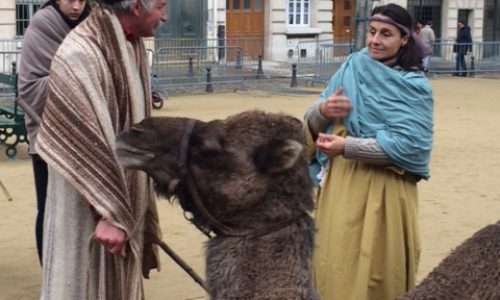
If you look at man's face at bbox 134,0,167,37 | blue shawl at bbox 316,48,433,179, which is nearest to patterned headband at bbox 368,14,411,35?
blue shawl at bbox 316,48,433,179

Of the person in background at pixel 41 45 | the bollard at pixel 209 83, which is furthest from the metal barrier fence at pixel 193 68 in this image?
the person in background at pixel 41 45

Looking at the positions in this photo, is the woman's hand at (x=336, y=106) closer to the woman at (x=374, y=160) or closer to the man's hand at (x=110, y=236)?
the woman at (x=374, y=160)

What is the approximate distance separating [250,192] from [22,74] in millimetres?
2248

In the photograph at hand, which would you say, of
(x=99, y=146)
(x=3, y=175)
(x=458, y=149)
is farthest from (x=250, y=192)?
(x=458, y=149)

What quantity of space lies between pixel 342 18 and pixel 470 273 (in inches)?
1284

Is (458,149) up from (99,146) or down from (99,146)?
down

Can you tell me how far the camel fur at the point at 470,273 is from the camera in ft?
7.70

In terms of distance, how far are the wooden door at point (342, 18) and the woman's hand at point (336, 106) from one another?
30.5 meters

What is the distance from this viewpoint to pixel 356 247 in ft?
13.2

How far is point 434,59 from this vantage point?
2808 centimetres

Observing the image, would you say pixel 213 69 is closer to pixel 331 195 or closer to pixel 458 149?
pixel 458 149

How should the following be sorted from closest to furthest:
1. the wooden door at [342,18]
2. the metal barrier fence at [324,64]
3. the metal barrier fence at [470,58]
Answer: the metal barrier fence at [324,64]
the metal barrier fence at [470,58]
the wooden door at [342,18]

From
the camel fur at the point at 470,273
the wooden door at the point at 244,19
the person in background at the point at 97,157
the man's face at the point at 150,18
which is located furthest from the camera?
the wooden door at the point at 244,19

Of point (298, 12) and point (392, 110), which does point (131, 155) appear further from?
point (298, 12)
